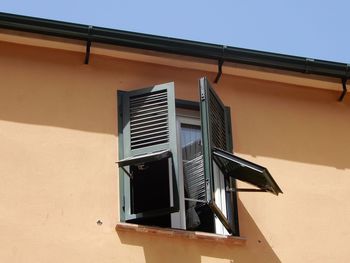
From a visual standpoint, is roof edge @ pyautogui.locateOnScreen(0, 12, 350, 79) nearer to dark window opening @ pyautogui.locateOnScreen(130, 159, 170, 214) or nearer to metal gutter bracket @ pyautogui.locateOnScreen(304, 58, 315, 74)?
metal gutter bracket @ pyautogui.locateOnScreen(304, 58, 315, 74)

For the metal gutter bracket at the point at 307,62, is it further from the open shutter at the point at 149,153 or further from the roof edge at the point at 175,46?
the open shutter at the point at 149,153

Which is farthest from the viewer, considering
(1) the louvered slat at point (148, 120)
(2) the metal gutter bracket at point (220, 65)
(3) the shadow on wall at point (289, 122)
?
(2) the metal gutter bracket at point (220, 65)

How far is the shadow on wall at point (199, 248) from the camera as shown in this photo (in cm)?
772

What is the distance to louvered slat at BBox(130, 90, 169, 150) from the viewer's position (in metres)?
8.23

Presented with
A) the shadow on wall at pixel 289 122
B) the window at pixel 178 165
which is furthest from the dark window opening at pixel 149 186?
the shadow on wall at pixel 289 122

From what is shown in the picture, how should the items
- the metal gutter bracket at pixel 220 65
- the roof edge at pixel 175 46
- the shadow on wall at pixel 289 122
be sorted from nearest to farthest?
the roof edge at pixel 175 46, the shadow on wall at pixel 289 122, the metal gutter bracket at pixel 220 65

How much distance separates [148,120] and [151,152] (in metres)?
0.38

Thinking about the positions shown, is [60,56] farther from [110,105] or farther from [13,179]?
[13,179]

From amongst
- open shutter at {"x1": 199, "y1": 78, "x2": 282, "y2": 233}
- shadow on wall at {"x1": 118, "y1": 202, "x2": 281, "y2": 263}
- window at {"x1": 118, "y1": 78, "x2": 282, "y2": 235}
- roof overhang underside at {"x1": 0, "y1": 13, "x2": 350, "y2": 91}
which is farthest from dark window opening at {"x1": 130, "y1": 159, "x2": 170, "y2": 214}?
roof overhang underside at {"x1": 0, "y1": 13, "x2": 350, "y2": 91}

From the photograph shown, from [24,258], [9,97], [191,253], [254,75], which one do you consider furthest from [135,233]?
[254,75]

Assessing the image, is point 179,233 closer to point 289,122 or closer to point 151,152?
point 151,152

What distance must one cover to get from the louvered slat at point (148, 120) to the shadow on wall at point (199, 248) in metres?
0.91

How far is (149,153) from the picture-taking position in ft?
26.7

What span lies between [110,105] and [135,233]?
136cm
